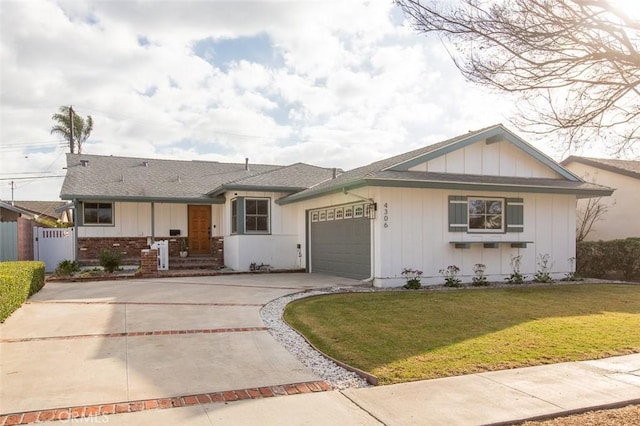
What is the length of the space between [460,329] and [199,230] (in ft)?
46.4

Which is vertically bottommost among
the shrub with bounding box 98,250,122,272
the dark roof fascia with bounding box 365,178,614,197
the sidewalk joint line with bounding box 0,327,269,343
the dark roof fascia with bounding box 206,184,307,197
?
the sidewalk joint line with bounding box 0,327,269,343

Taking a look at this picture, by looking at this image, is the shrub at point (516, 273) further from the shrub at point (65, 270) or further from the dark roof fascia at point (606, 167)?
the shrub at point (65, 270)

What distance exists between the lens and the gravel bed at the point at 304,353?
17.0ft

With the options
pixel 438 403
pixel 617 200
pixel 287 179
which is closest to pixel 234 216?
pixel 287 179

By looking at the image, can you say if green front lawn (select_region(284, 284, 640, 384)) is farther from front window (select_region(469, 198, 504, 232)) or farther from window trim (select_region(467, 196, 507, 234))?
front window (select_region(469, 198, 504, 232))

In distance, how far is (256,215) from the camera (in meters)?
16.9

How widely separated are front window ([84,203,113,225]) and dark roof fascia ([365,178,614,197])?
37.9 feet

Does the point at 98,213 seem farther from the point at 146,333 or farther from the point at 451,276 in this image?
the point at 451,276

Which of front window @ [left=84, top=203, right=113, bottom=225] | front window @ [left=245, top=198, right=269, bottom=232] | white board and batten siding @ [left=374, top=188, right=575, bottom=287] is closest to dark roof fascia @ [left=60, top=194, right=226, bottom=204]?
front window @ [left=84, top=203, right=113, bottom=225]

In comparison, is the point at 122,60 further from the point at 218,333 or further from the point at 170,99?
the point at 218,333

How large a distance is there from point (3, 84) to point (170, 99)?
5617 millimetres

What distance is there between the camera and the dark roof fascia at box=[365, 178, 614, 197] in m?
11.6

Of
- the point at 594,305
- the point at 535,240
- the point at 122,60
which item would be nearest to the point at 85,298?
the point at 122,60

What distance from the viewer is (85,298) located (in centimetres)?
1039
